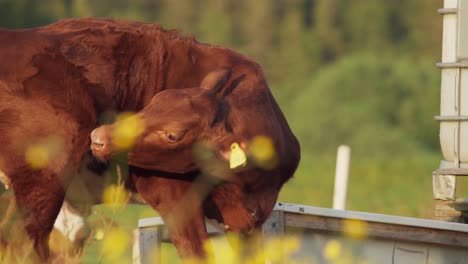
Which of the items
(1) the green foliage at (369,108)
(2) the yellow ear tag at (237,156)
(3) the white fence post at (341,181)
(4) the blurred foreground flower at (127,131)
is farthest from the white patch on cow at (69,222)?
(1) the green foliage at (369,108)

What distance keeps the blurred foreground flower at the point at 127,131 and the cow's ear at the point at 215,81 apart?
1.59 ft

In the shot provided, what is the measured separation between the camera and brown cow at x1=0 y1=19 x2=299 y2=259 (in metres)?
7.03

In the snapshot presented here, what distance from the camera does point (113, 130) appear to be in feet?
21.7

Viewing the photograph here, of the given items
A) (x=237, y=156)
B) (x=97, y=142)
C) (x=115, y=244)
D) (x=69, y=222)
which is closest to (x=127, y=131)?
(x=97, y=142)

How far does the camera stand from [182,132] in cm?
684

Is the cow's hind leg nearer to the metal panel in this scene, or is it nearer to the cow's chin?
the cow's chin

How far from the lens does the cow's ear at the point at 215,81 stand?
7.18 metres

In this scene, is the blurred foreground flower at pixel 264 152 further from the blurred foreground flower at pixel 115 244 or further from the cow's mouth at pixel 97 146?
the blurred foreground flower at pixel 115 244

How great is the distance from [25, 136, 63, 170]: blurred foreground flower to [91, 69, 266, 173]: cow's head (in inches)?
16.1

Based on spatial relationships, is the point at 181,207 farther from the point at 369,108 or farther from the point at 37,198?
the point at 369,108

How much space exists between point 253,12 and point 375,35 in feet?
11.6

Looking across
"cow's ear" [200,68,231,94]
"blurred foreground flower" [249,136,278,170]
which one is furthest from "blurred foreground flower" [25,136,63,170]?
"blurred foreground flower" [249,136,278,170]

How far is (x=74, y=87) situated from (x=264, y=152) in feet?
3.42

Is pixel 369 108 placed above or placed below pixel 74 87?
below
